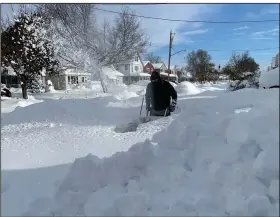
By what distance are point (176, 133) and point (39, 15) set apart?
1.31 m

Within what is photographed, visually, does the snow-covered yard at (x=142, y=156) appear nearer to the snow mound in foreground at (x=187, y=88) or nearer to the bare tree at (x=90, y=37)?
the snow mound in foreground at (x=187, y=88)

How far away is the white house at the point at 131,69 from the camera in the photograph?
7.00 ft

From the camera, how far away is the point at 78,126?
214 cm

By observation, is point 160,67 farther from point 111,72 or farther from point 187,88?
point 111,72

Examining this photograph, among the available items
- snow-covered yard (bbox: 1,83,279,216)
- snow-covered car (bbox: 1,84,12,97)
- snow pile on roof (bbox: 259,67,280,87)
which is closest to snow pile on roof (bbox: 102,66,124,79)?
snow-covered yard (bbox: 1,83,279,216)

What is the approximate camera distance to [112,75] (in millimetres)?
2172

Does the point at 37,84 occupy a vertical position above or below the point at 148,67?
below

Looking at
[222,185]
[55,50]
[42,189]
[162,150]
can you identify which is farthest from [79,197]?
[55,50]

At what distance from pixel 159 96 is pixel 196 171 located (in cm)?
60

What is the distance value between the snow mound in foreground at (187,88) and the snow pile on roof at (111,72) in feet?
1.41

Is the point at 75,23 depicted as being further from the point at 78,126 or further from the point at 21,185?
the point at 21,185

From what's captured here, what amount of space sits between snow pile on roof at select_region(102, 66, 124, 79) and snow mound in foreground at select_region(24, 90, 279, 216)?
53 centimetres

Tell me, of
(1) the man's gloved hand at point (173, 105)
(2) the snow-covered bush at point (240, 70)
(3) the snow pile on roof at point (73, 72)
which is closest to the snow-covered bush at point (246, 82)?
(2) the snow-covered bush at point (240, 70)

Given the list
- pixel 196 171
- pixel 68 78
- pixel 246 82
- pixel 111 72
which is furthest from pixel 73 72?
pixel 246 82
